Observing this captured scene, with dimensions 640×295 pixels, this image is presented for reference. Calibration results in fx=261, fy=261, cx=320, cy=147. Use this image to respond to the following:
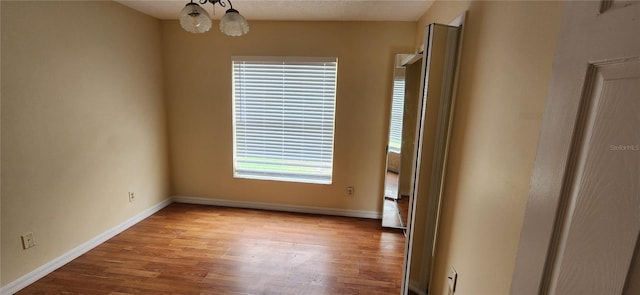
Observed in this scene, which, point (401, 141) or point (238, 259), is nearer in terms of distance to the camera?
point (238, 259)

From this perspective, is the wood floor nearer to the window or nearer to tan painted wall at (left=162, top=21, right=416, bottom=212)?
tan painted wall at (left=162, top=21, right=416, bottom=212)

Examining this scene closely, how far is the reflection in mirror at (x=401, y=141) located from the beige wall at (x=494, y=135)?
106 cm

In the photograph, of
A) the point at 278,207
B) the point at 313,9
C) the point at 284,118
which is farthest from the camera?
the point at 278,207

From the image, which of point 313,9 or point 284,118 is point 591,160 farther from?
point 284,118

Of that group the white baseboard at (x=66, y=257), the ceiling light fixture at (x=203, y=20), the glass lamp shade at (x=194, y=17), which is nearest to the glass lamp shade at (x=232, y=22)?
the ceiling light fixture at (x=203, y=20)

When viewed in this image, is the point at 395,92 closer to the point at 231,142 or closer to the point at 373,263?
the point at 373,263

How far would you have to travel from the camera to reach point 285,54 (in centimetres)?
294

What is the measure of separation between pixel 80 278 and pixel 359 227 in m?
2.48

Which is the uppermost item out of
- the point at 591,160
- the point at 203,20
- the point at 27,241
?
the point at 203,20

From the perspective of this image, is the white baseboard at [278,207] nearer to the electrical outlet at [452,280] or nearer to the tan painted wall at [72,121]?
the tan painted wall at [72,121]

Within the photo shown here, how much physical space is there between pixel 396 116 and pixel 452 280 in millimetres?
1721

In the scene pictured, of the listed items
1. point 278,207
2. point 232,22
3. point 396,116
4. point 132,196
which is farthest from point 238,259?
point 396,116

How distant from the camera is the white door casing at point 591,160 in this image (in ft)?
1.49

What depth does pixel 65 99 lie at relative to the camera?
6.82 ft
